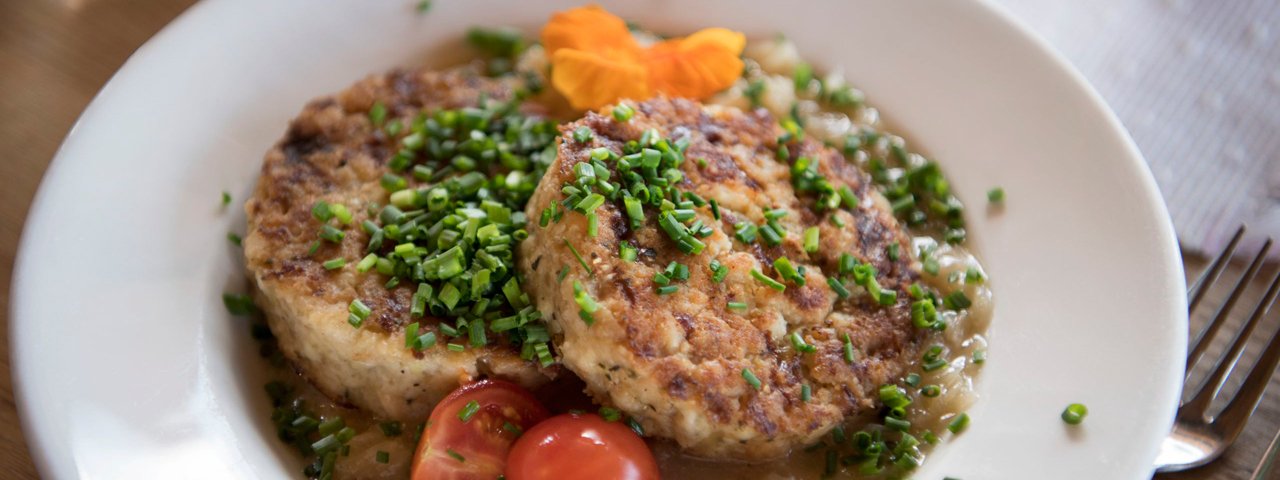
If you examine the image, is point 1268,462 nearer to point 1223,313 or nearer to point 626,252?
point 1223,313

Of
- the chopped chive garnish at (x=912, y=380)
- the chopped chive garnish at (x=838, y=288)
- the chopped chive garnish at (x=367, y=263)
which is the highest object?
the chopped chive garnish at (x=838, y=288)

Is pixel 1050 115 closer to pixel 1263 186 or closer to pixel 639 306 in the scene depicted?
pixel 1263 186

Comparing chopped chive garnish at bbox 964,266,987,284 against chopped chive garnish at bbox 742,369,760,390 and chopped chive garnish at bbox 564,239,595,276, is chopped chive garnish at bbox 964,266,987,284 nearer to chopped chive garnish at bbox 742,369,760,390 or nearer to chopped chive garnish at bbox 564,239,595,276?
chopped chive garnish at bbox 742,369,760,390

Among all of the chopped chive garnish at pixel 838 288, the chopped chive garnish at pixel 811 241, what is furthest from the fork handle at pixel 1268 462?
the chopped chive garnish at pixel 811 241

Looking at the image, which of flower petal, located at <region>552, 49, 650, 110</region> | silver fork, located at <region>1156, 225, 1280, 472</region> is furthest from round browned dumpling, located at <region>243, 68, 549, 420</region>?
silver fork, located at <region>1156, 225, 1280, 472</region>

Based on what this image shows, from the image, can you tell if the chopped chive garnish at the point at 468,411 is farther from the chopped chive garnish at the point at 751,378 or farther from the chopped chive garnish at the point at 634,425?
the chopped chive garnish at the point at 751,378

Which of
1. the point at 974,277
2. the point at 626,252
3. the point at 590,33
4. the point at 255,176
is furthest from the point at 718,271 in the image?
the point at 255,176
